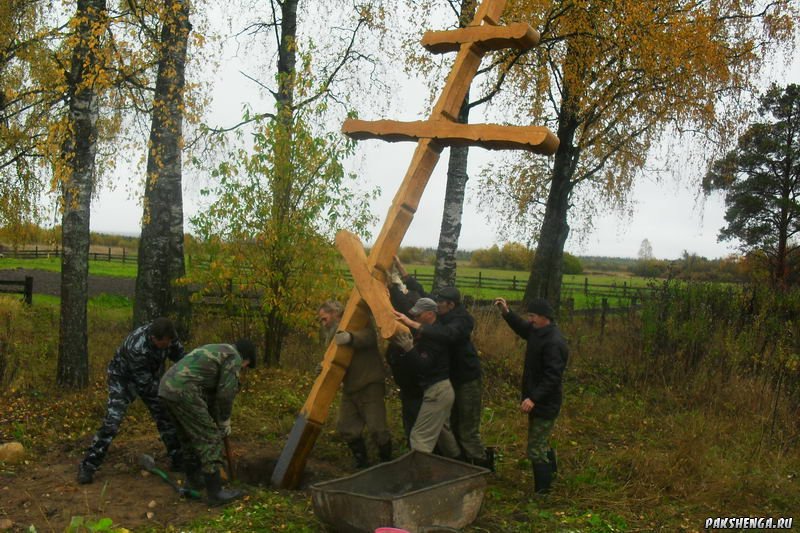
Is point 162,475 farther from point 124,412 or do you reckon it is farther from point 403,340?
point 403,340

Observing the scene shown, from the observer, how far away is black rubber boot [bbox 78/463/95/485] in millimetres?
5961

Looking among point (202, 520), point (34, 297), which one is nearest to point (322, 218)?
point (202, 520)

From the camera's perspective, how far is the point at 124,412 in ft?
20.5

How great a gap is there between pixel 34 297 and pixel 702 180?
17916mm

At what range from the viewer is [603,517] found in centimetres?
571

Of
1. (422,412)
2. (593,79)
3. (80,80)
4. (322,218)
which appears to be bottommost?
(422,412)

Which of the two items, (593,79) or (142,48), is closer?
(142,48)

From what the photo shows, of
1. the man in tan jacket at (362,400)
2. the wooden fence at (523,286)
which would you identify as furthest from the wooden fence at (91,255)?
the man in tan jacket at (362,400)

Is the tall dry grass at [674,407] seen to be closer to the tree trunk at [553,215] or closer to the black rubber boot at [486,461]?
the black rubber boot at [486,461]

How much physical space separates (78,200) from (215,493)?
4.90 m

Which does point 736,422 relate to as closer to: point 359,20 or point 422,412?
point 422,412

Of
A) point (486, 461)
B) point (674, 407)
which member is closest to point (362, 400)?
point (486, 461)

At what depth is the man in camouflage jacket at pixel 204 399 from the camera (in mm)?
5637

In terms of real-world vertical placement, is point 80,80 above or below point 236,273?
above
